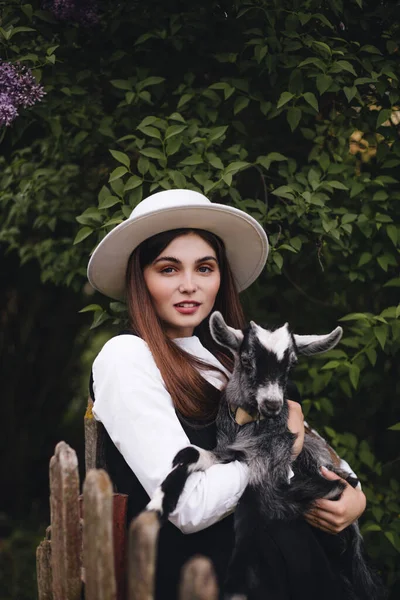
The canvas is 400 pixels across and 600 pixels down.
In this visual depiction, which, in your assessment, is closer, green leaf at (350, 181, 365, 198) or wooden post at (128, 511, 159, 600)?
wooden post at (128, 511, 159, 600)

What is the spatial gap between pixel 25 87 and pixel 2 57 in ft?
0.91

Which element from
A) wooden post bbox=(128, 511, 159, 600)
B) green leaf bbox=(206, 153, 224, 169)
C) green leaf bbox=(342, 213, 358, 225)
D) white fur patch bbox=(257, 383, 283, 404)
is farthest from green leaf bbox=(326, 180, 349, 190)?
wooden post bbox=(128, 511, 159, 600)

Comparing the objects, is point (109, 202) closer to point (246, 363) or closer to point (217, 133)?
point (217, 133)

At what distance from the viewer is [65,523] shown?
6.02 feet

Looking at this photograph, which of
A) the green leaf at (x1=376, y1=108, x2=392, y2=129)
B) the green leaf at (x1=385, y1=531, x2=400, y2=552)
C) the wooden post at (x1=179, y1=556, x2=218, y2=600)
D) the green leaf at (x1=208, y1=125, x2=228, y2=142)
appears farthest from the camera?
the green leaf at (x1=385, y1=531, x2=400, y2=552)

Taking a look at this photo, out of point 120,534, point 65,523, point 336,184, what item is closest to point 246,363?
point 120,534

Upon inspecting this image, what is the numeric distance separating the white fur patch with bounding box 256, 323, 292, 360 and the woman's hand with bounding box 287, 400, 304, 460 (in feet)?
0.87

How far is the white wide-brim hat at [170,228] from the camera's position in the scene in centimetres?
255

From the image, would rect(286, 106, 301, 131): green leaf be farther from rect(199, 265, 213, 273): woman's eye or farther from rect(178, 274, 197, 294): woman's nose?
rect(178, 274, 197, 294): woman's nose

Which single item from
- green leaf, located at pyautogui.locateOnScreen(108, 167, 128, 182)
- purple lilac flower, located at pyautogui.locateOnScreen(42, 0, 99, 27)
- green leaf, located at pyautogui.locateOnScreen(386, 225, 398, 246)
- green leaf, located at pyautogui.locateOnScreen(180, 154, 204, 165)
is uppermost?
purple lilac flower, located at pyautogui.locateOnScreen(42, 0, 99, 27)

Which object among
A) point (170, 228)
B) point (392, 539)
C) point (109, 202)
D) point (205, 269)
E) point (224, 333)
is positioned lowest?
point (392, 539)

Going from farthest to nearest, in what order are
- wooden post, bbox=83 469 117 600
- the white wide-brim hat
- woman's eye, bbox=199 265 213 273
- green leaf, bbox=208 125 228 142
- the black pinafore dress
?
green leaf, bbox=208 125 228 142 → woman's eye, bbox=199 265 213 273 → the white wide-brim hat → the black pinafore dress → wooden post, bbox=83 469 117 600

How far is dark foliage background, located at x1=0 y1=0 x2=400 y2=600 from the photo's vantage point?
3.24m

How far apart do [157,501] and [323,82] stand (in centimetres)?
195
